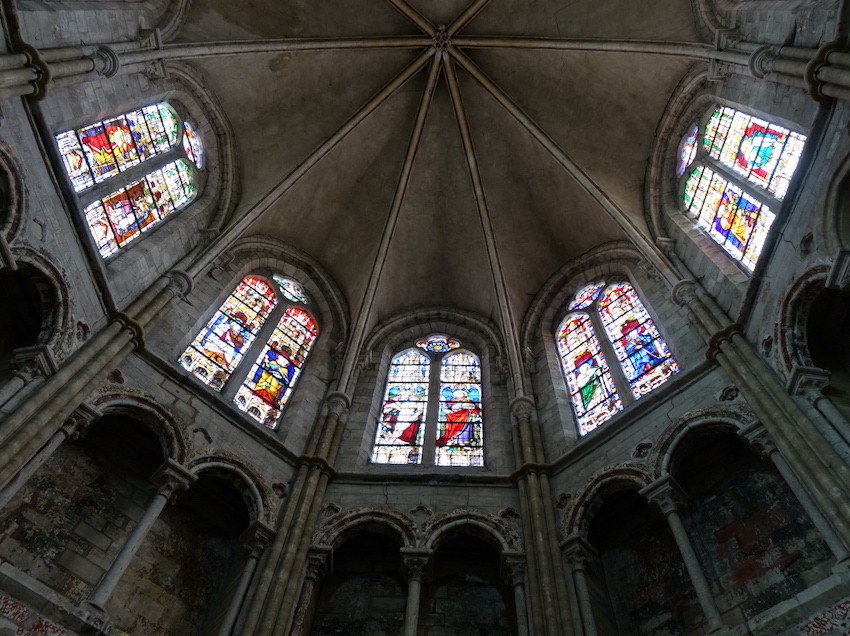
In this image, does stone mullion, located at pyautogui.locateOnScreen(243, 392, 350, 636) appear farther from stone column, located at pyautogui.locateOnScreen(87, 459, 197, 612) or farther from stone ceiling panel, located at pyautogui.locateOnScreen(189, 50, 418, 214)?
stone ceiling panel, located at pyautogui.locateOnScreen(189, 50, 418, 214)

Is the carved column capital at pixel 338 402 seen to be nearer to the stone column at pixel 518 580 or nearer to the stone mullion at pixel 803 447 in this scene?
the stone column at pixel 518 580

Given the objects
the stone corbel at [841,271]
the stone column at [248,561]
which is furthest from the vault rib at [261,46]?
the stone corbel at [841,271]

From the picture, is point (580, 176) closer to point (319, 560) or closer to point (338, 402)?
point (338, 402)

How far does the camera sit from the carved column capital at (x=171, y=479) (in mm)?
9172

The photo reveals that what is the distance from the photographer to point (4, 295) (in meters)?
9.36

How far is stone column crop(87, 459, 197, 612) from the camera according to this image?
7609 millimetres

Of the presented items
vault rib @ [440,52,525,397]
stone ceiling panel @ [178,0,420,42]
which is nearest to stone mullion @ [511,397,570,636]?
vault rib @ [440,52,525,397]

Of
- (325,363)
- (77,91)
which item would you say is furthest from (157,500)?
(77,91)

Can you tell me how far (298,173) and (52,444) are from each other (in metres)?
8.42

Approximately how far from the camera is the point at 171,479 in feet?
30.3

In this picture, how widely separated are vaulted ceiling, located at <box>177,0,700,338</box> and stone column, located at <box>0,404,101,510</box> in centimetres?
658

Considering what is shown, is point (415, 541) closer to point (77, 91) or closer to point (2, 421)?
point (2, 421)

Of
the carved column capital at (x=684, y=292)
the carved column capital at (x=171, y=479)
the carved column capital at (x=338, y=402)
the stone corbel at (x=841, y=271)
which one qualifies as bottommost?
the carved column capital at (x=171, y=479)

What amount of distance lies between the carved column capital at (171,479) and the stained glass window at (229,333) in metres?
2.22
